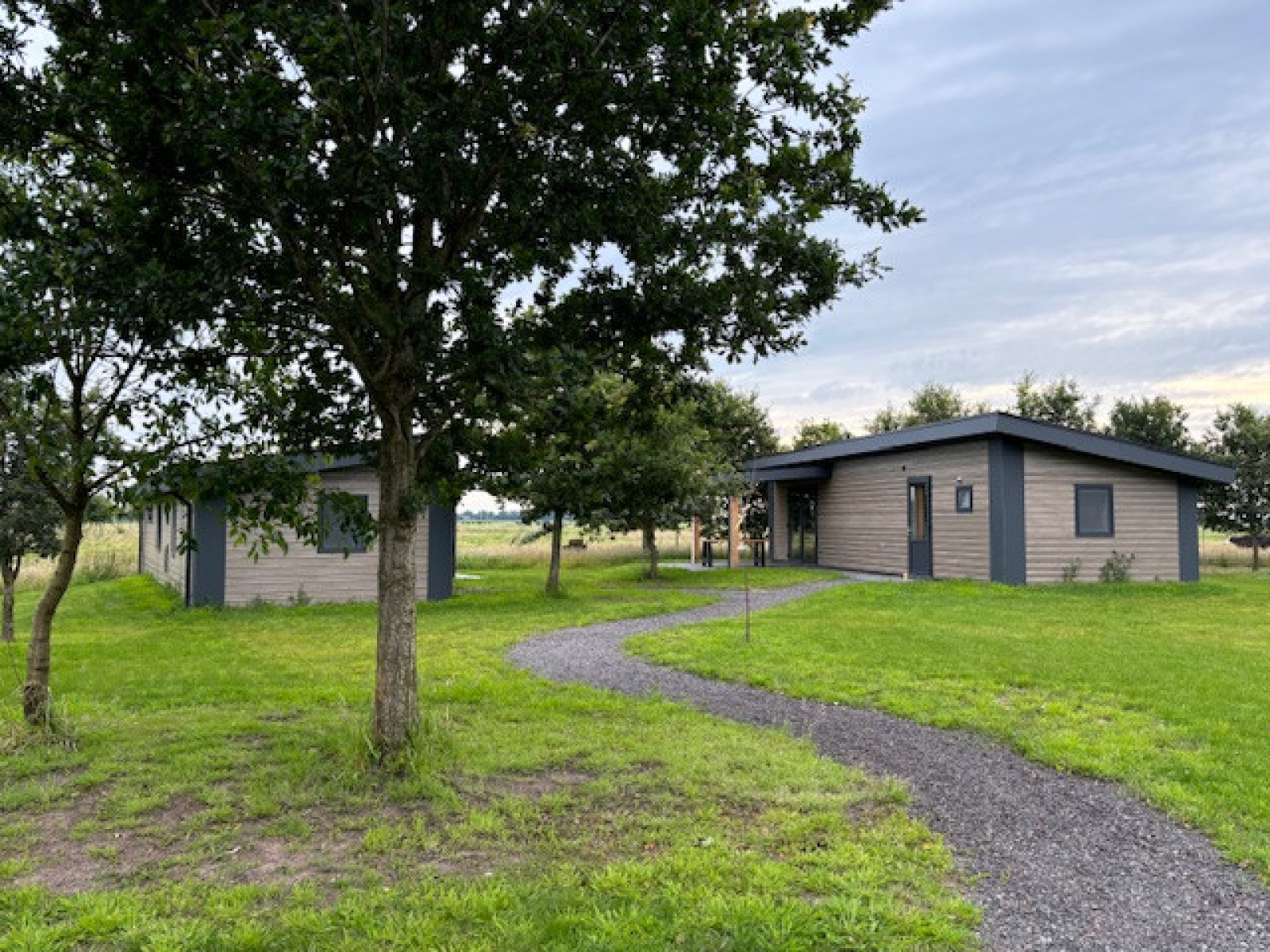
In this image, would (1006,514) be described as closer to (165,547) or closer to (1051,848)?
(1051,848)

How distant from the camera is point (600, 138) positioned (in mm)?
4543

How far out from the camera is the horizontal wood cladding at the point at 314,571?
1480 centimetres

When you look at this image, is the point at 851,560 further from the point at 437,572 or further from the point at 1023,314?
the point at 437,572

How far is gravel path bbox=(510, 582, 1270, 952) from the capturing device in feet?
10.2

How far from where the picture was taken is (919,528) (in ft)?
62.0

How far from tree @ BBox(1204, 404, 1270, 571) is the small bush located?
9.49 m

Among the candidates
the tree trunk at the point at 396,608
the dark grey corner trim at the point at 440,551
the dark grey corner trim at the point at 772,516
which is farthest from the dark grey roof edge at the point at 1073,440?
the tree trunk at the point at 396,608

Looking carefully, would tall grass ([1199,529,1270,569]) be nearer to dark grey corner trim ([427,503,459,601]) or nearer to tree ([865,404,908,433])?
tree ([865,404,908,433])

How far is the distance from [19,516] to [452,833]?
347 inches

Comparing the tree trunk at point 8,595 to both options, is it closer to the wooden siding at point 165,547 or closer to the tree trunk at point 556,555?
the wooden siding at point 165,547

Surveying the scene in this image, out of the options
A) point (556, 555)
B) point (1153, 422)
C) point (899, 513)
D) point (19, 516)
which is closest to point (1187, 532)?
point (899, 513)

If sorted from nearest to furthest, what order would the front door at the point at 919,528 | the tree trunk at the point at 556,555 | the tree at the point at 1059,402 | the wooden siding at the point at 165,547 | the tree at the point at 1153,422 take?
the tree trunk at the point at 556,555 < the wooden siding at the point at 165,547 < the front door at the point at 919,528 < the tree at the point at 1153,422 < the tree at the point at 1059,402

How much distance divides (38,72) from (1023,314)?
20.1 metres

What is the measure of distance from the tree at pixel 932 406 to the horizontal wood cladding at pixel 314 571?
2367 centimetres
